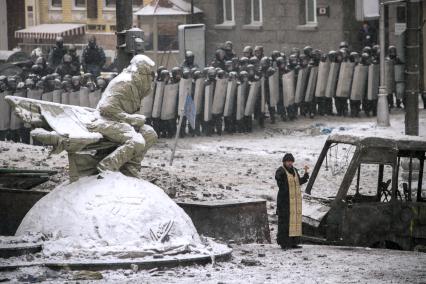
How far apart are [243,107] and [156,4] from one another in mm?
13575

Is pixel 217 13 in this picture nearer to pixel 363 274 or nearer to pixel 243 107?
pixel 243 107

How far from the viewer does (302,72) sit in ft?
99.4

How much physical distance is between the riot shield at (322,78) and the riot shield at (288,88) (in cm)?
60

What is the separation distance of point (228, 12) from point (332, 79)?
13617 millimetres

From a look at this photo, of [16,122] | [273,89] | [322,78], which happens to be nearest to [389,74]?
[322,78]

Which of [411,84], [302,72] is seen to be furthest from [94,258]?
[302,72]

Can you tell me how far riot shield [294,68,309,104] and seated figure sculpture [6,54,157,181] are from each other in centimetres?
1494

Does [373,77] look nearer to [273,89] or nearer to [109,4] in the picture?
[273,89]

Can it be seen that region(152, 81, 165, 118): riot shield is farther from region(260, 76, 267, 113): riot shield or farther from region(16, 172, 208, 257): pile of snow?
region(16, 172, 208, 257): pile of snow

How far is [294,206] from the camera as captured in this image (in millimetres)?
16094

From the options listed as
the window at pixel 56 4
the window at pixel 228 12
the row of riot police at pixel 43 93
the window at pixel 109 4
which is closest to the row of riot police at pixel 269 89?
the row of riot police at pixel 43 93

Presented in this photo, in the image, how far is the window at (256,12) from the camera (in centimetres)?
4200

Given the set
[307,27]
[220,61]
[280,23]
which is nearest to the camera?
[220,61]

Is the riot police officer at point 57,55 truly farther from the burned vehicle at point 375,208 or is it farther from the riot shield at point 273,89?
the burned vehicle at point 375,208
